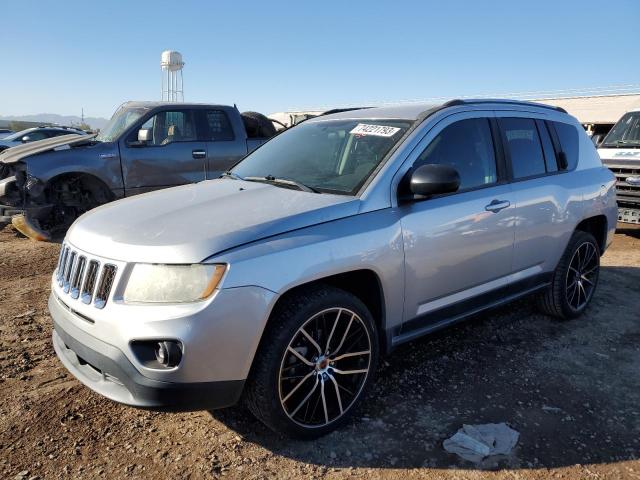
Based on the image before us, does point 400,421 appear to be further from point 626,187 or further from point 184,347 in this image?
point 626,187

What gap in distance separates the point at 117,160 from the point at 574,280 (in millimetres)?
5725

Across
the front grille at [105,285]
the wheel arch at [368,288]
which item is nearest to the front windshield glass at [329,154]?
the wheel arch at [368,288]

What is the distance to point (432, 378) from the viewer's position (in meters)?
3.47

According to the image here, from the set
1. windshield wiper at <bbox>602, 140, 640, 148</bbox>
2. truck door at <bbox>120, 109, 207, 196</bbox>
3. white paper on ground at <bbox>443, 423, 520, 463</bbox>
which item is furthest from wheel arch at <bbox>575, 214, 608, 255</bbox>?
truck door at <bbox>120, 109, 207, 196</bbox>

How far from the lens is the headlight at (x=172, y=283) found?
230cm

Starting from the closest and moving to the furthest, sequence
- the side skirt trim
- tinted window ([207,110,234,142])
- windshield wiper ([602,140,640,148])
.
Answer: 1. the side skirt trim
2. tinted window ([207,110,234,142])
3. windshield wiper ([602,140,640,148])

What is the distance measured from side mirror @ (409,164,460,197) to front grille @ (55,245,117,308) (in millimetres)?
1668

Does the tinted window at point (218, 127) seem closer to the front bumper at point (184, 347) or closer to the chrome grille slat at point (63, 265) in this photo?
the chrome grille slat at point (63, 265)

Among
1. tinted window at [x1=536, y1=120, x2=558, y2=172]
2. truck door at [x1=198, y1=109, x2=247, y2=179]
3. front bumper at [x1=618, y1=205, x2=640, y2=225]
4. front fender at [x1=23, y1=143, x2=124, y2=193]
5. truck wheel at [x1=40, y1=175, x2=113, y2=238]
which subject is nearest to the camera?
tinted window at [x1=536, y1=120, x2=558, y2=172]

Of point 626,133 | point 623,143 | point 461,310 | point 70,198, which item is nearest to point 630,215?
point 623,143

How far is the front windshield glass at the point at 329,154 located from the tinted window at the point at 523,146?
3.32 feet

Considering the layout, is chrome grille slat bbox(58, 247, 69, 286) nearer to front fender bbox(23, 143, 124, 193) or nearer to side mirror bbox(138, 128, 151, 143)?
front fender bbox(23, 143, 124, 193)

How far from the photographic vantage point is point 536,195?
3.91 meters

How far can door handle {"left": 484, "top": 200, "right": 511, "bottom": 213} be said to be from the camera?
3490 mm
